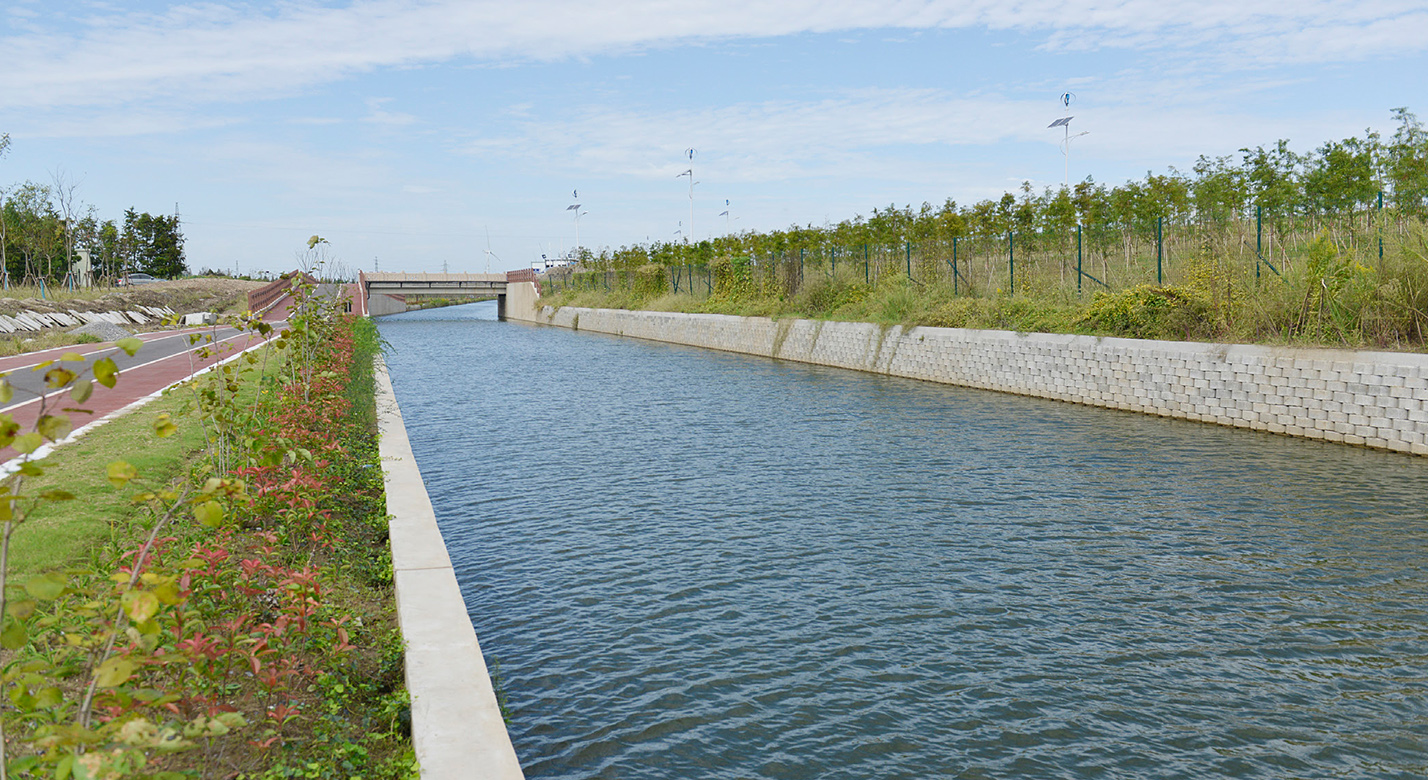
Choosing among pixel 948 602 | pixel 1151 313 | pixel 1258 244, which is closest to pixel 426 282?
pixel 1151 313

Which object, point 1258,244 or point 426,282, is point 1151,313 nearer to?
point 1258,244

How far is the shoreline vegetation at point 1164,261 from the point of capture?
551 inches

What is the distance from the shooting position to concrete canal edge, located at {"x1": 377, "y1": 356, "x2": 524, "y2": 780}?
392 cm

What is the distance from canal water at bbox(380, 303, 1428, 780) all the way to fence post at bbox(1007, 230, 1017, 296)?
10.4 meters

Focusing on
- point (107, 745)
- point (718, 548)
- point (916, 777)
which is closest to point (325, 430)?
point (718, 548)

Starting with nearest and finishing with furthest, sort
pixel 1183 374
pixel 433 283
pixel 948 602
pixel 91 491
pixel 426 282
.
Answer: pixel 948 602 < pixel 91 491 < pixel 1183 374 < pixel 426 282 < pixel 433 283

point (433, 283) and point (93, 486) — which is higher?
point (433, 283)

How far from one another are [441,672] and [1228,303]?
15.0 meters

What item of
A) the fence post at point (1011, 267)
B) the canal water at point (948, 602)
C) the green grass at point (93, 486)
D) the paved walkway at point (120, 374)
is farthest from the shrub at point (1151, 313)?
the green grass at point (93, 486)

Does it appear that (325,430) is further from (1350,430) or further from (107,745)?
(1350,430)

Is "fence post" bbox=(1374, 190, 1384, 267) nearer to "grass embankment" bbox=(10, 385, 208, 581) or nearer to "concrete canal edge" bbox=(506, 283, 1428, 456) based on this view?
"concrete canal edge" bbox=(506, 283, 1428, 456)

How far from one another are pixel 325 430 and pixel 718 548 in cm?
404

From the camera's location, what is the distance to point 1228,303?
15734mm

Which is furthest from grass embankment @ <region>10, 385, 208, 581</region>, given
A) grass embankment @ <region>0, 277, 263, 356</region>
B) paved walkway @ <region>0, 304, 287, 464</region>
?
grass embankment @ <region>0, 277, 263, 356</region>
